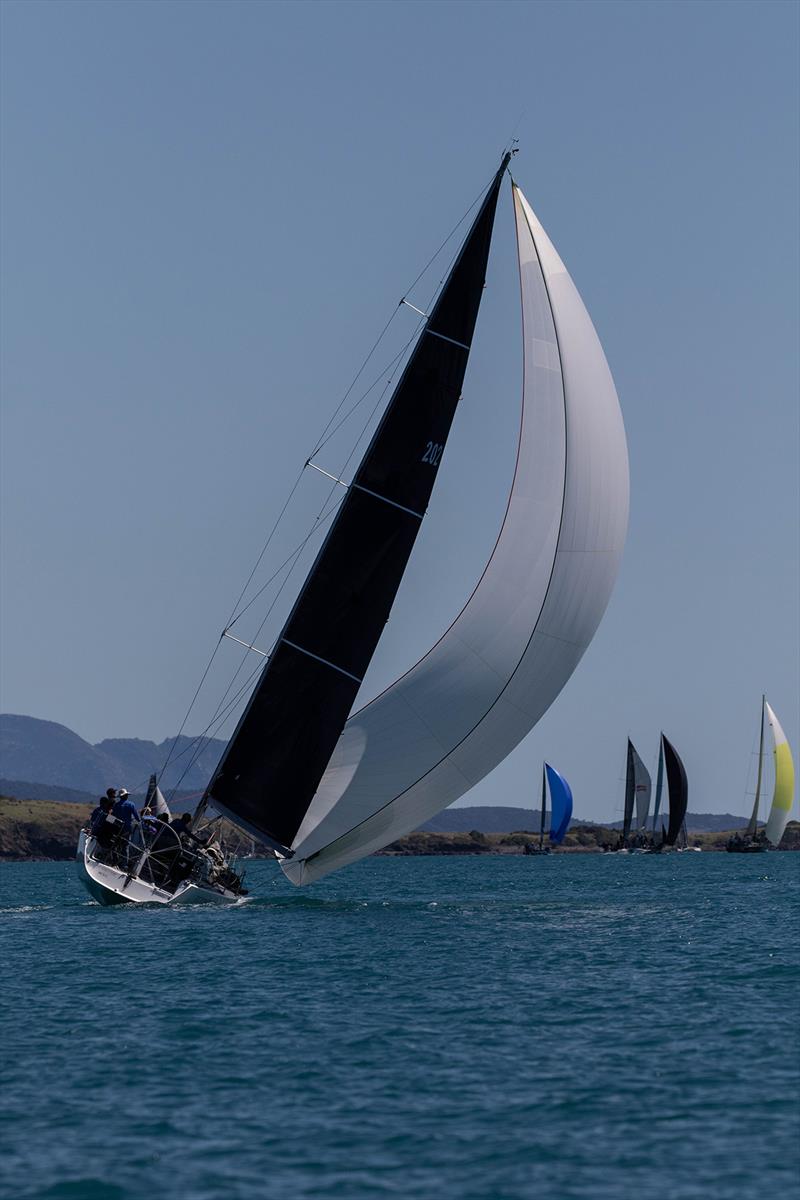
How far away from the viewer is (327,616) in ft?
107

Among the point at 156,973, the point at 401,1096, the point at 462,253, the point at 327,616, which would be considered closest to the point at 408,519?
the point at 327,616

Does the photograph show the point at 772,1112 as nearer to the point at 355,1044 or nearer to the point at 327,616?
the point at 355,1044

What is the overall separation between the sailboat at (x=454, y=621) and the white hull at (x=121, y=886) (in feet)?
7.73

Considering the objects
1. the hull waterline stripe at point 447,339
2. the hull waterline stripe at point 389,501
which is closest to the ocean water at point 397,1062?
the hull waterline stripe at point 389,501

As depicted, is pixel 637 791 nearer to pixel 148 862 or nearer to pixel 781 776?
pixel 781 776

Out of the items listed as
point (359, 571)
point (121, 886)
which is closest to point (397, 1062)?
A: point (359, 571)

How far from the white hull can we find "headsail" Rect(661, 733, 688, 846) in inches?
3662

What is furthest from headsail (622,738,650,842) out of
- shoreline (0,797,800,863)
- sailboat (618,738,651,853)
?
shoreline (0,797,800,863)

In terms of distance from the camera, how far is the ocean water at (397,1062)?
43.4 ft

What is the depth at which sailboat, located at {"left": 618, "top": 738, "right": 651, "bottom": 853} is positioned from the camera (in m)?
132

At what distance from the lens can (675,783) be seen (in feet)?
415

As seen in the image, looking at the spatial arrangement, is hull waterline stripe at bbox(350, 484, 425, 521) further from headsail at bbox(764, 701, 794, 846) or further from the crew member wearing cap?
headsail at bbox(764, 701, 794, 846)

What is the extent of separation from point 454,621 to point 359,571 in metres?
2.16

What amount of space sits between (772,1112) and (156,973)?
12.3 meters
